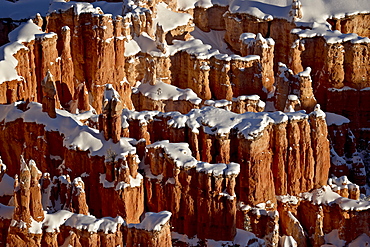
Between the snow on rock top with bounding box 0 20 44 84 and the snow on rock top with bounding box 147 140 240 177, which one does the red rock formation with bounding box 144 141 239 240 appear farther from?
the snow on rock top with bounding box 0 20 44 84

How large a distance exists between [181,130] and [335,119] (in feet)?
54.9

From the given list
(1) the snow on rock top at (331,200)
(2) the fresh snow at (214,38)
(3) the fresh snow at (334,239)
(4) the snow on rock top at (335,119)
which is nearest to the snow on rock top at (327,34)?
(4) the snow on rock top at (335,119)

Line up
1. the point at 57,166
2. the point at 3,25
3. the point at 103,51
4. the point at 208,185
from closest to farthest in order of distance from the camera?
the point at 208,185
the point at 57,166
the point at 103,51
the point at 3,25

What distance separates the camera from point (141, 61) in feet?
262

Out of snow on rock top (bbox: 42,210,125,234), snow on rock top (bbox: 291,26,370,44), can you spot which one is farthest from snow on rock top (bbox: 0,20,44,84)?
snow on rock top (bbox: 291,26,370,44)

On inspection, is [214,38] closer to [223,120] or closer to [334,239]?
[223,120]

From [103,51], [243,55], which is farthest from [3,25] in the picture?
[243,55]

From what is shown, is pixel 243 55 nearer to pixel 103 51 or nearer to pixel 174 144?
pixel 103 51

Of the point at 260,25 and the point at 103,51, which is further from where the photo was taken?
the point at 260,25

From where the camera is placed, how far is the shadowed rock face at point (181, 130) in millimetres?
60156

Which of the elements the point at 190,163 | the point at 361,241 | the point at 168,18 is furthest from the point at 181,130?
the point at 168,18

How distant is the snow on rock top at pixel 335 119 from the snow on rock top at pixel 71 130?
2007 cm

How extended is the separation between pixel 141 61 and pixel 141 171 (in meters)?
17.2

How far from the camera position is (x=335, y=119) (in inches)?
3127
